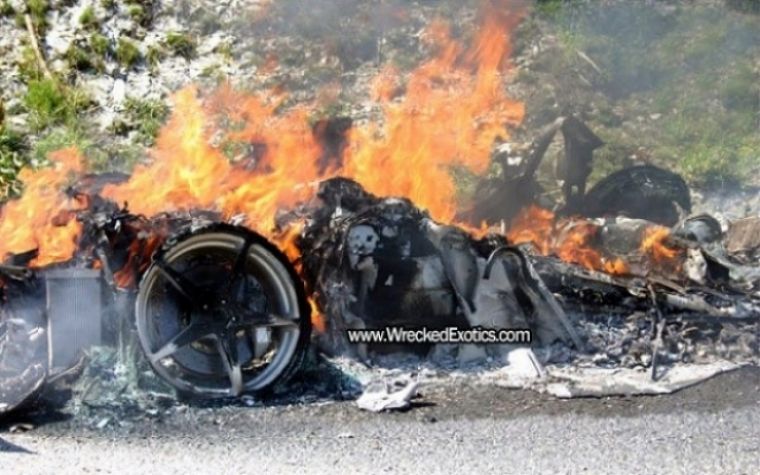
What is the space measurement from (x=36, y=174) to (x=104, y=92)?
8.17ft

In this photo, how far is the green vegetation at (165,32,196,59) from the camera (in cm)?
1270

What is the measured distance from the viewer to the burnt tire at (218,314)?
6.56 metres

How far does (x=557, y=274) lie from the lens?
7617 mm

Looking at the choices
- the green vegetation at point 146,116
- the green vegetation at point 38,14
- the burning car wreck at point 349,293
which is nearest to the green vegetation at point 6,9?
the green vegetation at point 38,14

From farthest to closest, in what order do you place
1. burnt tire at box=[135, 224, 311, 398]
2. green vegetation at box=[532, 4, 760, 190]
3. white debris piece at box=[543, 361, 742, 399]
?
green vegetation at box=[532, 4, 760, 190] < white debris piece at box=[543, 361, 742, 399] < burnt tire at box=[135, 224, 311, 398]

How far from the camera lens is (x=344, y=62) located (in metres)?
12.4

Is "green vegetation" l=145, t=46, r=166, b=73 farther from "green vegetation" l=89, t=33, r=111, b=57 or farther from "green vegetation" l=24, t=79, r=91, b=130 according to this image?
"green vegetation" l=24, t=79, r=91, b=130

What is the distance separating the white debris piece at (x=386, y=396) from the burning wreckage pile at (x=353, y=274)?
0.03 m

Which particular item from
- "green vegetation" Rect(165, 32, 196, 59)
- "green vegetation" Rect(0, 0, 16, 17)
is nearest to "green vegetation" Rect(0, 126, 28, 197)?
"green vegetation" Rect(0, 0, 16, 17)

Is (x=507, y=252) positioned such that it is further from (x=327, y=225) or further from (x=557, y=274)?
(x=327, y=225)

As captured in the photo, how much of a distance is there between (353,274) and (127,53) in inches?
260

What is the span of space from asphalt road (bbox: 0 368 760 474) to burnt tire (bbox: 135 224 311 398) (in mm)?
318

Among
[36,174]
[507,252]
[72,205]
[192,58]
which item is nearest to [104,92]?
[192,58]

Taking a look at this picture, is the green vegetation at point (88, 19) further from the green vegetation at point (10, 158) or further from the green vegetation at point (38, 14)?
the green vegetation at point (10, 158)
